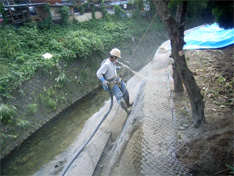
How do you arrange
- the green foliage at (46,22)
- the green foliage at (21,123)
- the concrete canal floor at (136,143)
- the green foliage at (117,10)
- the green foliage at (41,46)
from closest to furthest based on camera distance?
the concrete canal floor at (136,143)
the green foliage at (21,123)
the green foliage at (41,46)
the green foliage at (46,22)
the green foliage at (117,10)

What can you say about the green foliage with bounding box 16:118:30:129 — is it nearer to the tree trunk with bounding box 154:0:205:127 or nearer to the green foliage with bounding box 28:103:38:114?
the green foliage with bounding box 28:103:38:114

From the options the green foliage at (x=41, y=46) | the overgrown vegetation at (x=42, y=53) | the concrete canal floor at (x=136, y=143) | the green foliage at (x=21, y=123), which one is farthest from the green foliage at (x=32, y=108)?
the concrete canal floor at (x=136, y=143)

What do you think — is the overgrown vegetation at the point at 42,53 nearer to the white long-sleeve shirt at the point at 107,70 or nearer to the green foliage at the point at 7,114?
the green foliage at the point at 7,114

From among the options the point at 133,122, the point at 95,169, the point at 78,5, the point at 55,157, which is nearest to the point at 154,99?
the point at 133,122

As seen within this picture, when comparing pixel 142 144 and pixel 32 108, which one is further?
pixel 32 108

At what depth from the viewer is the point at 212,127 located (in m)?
3.39

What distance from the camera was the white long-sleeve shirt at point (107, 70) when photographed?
5333 millimetres

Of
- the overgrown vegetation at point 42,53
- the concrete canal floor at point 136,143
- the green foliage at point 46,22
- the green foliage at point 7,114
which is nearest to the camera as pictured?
the concrete canal floor at point 136,143

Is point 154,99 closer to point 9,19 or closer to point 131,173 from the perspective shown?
point 131,173

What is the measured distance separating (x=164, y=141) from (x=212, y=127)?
890 mm

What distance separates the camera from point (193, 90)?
3363 millimetres

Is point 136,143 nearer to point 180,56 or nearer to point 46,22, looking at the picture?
point 180,56

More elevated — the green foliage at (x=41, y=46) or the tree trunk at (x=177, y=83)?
the green foliage at (x=41, y=46)

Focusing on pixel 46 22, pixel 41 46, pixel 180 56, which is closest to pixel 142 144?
pixel 180 56
